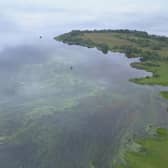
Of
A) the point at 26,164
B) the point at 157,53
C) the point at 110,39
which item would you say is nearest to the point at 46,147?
the point at 26,164

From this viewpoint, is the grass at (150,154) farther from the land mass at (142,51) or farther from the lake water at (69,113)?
the land mass at (142,51)

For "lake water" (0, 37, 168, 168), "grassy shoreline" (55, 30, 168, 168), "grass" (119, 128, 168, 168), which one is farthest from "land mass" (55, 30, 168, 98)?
"grass" (119, 128, 168, 168)

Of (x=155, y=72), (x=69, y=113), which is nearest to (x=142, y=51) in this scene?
(x=155, y=72)

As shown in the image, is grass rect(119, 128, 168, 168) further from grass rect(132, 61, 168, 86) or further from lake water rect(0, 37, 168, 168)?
grass rect(132, 61, 168, 86)

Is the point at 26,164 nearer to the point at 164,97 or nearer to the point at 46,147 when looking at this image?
the point at 46,147

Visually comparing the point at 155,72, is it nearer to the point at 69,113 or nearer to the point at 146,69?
the point at 146,69

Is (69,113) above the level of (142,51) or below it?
below
